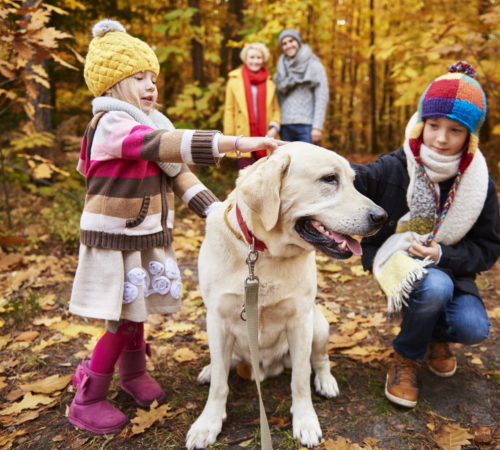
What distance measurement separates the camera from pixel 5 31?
323cm

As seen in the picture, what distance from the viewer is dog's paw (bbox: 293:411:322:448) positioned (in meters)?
2.16

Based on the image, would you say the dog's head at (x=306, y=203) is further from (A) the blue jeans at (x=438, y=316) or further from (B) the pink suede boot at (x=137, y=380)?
(B) the pink suede boot at (x=137, y=380)

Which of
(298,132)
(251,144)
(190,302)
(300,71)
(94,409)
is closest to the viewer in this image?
(251,144)

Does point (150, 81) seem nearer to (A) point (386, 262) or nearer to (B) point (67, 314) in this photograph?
(A) point (386, 262)

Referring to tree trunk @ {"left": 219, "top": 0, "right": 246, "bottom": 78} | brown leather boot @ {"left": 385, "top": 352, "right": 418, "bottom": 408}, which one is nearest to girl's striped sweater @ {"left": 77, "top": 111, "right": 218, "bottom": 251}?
brown leather boot @ {"left": 385, "top": 352, "right": 418, "bottom": 408}

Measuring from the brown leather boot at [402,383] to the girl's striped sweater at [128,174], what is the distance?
5.17 feet

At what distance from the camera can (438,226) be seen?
8.14 feet

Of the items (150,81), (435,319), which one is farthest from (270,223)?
(435,319)

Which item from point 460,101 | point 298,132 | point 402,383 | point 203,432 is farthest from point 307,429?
→ point 298,132

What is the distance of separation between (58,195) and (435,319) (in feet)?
18.9

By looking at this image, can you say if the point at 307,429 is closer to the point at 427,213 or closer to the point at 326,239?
the point at 326,239

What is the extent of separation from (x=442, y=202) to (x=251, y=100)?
12.9 ft

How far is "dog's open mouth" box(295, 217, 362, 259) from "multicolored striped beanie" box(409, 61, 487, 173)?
37.8 inches

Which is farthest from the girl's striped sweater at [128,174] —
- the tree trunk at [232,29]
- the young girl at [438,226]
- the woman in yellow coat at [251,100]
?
the tree trunk at [232,29]
